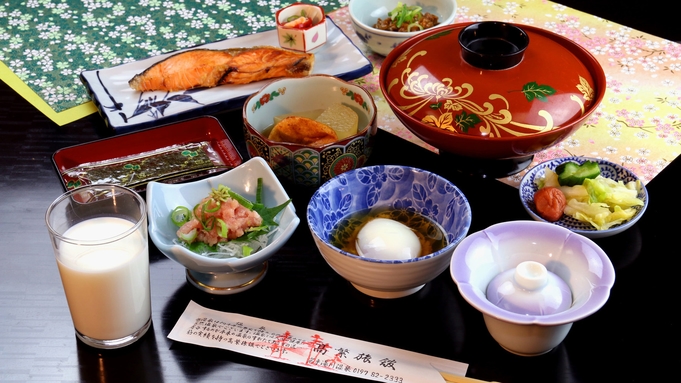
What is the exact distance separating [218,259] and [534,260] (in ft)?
1.72

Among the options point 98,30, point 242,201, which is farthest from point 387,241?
point 98,30

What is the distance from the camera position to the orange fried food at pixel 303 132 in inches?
57.7

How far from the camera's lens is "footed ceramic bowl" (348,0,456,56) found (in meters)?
1.82

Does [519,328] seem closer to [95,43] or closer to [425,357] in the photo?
[425,357]

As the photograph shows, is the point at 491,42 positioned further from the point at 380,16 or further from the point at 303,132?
the point at 380,16

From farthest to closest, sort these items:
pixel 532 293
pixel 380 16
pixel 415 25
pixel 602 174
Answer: pixel 380 16
pixel 415 25
pixel 602 174
pixel 532 293

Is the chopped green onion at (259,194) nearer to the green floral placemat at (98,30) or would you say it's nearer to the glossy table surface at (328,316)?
the glossy table surface at (328,316)

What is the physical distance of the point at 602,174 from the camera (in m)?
1.45

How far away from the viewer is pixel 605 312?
1.21 meters

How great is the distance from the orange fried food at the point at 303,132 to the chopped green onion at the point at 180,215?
285mm

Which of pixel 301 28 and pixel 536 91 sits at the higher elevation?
pixel 536 91

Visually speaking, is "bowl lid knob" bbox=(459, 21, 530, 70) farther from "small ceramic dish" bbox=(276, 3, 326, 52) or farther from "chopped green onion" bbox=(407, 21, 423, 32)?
"small ceramic dish" bbox=(276, 3, 326, 52)

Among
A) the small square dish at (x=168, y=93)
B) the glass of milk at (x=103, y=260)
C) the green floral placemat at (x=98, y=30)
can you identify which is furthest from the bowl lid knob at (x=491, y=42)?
the green floral placemat at (x=98, y=30)

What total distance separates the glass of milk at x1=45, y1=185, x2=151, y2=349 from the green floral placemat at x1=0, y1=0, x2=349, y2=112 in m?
0.73
